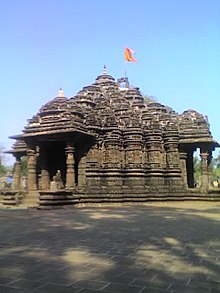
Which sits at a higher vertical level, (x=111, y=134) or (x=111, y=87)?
(x=111, y=87)

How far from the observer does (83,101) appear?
21234 millimetres

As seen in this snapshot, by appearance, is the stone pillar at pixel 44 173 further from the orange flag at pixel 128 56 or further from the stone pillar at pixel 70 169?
the orange flag at pixel 128 56

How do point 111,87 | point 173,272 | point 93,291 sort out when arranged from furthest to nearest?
point 111,87, point 173,272, point 93,291

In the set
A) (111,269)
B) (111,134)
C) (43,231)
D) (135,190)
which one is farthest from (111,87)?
(111,269)

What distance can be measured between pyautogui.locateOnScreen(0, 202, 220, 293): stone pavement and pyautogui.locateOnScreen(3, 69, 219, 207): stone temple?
947cm

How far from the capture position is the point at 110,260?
16.4 feet

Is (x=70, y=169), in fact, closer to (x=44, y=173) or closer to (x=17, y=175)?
(x=44, y=173)

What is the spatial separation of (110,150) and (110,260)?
15.1 m

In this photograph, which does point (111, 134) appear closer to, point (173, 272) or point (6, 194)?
point (6, 194)

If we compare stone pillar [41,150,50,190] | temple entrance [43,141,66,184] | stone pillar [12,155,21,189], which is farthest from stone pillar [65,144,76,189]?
stone pillar [12,155,21,189]

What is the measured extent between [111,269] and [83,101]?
17.4m

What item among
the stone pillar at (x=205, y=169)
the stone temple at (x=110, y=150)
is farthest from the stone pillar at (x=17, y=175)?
the stone pillar at (x=205, y=169)

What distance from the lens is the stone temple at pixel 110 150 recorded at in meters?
18.5

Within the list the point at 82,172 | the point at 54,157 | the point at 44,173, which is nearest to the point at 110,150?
the point at 82,172
